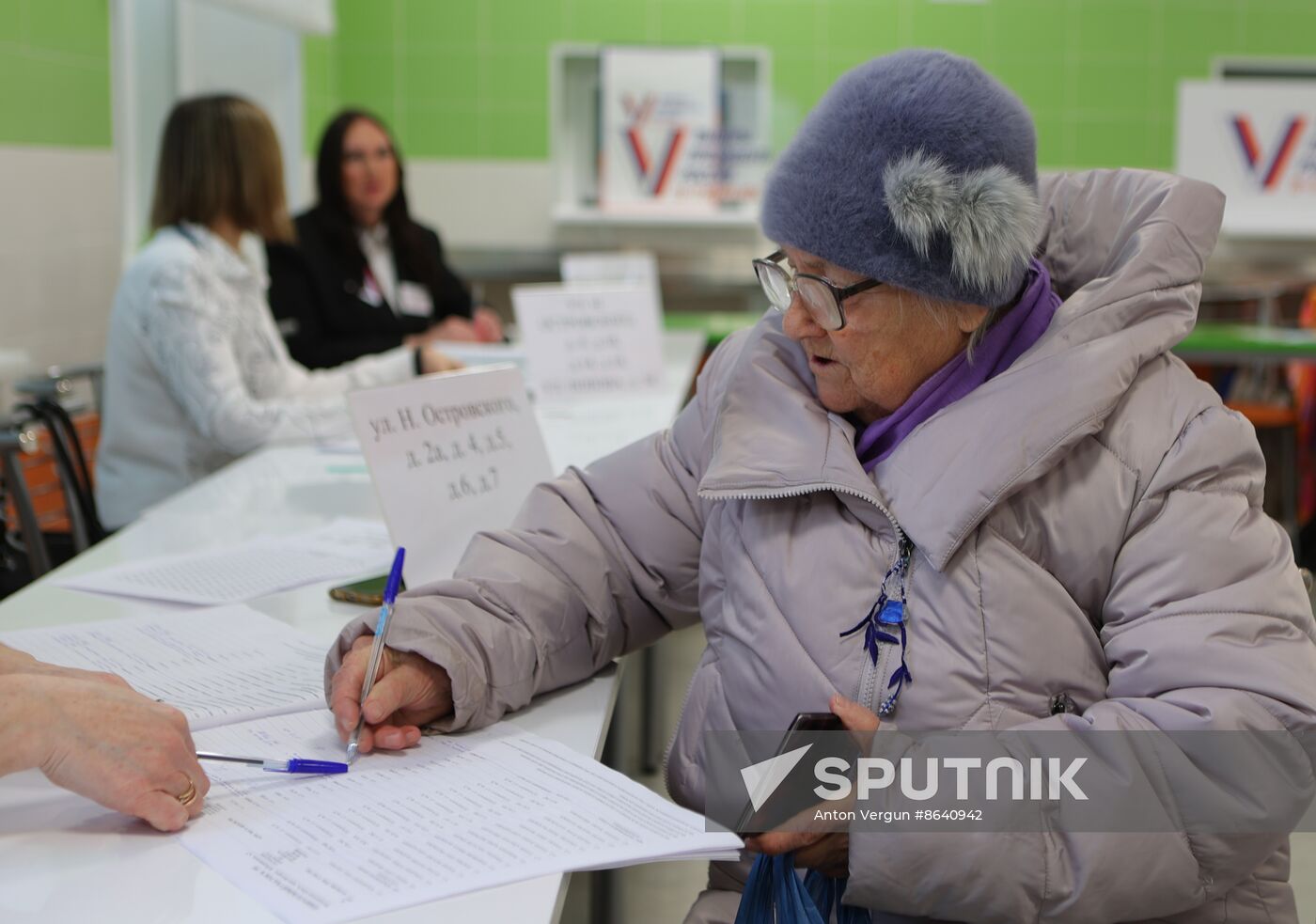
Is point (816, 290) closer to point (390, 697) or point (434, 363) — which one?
point (390, 697)

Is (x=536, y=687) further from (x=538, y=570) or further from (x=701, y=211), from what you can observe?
(x=701, y=211)

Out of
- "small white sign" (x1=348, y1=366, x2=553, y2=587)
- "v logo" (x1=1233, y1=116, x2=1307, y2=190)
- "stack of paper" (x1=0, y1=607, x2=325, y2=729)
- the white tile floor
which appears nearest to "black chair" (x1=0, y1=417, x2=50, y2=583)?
"stack of paper" (x1=0, y1=607, x2=325, y2=729)

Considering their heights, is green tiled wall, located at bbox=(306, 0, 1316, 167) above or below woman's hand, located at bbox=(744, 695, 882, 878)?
above

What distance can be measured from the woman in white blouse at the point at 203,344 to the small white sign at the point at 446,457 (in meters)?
1.32

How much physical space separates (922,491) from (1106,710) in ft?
0.90

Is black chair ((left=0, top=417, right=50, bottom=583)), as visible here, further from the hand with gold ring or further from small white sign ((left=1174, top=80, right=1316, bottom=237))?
small white sign ((left=1174, top=80, right=1316, bottom=237))

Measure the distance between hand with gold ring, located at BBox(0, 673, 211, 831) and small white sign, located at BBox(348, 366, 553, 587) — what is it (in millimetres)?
572

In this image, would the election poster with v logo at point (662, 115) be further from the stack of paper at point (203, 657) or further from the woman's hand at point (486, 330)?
the stack of paper at point (203, 657)

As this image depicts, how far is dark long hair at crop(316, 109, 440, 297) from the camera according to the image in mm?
4969

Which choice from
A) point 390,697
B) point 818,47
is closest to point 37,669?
point 390,697

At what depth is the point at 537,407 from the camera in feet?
11.6

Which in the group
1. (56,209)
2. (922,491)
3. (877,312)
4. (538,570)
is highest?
(56,209)

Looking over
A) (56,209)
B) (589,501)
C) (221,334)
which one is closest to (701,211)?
(56,209)

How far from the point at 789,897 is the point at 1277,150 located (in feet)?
22.5
